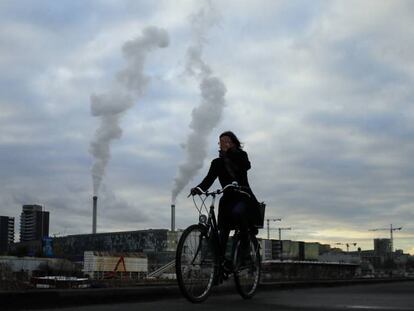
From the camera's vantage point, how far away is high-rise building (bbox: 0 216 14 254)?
572 ft

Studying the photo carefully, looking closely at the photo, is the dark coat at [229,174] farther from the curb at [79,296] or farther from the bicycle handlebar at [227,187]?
the curb at [79,296]

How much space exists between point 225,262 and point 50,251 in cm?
16621

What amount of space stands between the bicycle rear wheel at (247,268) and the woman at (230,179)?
40 cm

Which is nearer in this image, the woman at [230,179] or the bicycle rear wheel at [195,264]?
the bicycle rear wheel at [195,264]

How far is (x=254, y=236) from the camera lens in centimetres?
856

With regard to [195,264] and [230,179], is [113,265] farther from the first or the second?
[195,264]

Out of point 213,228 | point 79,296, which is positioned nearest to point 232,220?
point 213,228

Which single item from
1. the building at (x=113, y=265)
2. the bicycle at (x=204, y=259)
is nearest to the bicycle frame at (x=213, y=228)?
the bicycle at (x=204, y=259)

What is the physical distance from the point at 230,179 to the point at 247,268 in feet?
4.51

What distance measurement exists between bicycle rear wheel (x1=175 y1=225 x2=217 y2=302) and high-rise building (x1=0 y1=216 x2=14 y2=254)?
17500cm

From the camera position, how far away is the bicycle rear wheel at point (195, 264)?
7.24 metres

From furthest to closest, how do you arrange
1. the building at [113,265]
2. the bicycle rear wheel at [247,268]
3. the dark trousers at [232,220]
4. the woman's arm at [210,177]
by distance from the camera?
the building at [113,265] → the bicycle rear wheel at [247,268] → the dark trousers at [232,220] → the woman's arm at [210,177]

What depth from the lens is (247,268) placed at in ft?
27.9

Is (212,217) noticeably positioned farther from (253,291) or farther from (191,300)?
(253,291)
